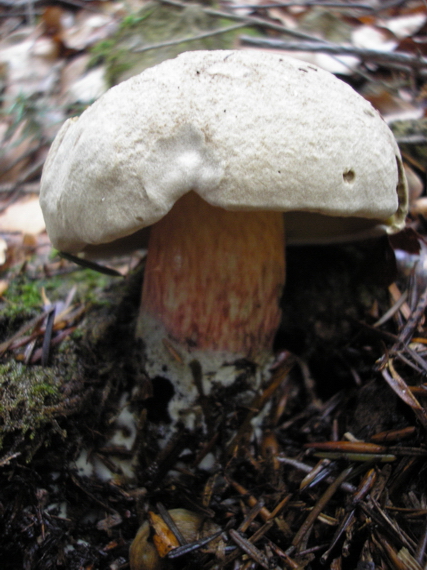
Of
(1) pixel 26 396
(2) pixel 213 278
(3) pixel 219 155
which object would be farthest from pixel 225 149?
(1) pixel 26 396

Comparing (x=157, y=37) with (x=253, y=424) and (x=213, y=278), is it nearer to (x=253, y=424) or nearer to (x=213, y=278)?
(x=213, y=278)

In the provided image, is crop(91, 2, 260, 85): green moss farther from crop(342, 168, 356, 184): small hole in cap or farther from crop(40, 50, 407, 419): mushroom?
crop(342, 168, 356, 184): small hole in cap

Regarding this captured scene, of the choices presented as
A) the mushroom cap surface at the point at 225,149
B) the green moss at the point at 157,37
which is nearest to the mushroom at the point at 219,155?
the mushroom cap surface at the point at 225,149

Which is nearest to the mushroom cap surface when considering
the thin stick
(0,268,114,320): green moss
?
(0,268,114,320): green moss

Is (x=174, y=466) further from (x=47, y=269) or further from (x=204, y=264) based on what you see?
(x=47, y=269)

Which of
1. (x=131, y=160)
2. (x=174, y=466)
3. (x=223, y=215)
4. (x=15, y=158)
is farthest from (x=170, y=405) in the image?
(x=15, y=158)

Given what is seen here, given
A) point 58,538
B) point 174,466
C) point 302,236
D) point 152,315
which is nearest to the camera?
point 58,538

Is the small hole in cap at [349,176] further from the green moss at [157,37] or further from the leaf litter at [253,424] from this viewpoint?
the green moss at [157,37]
